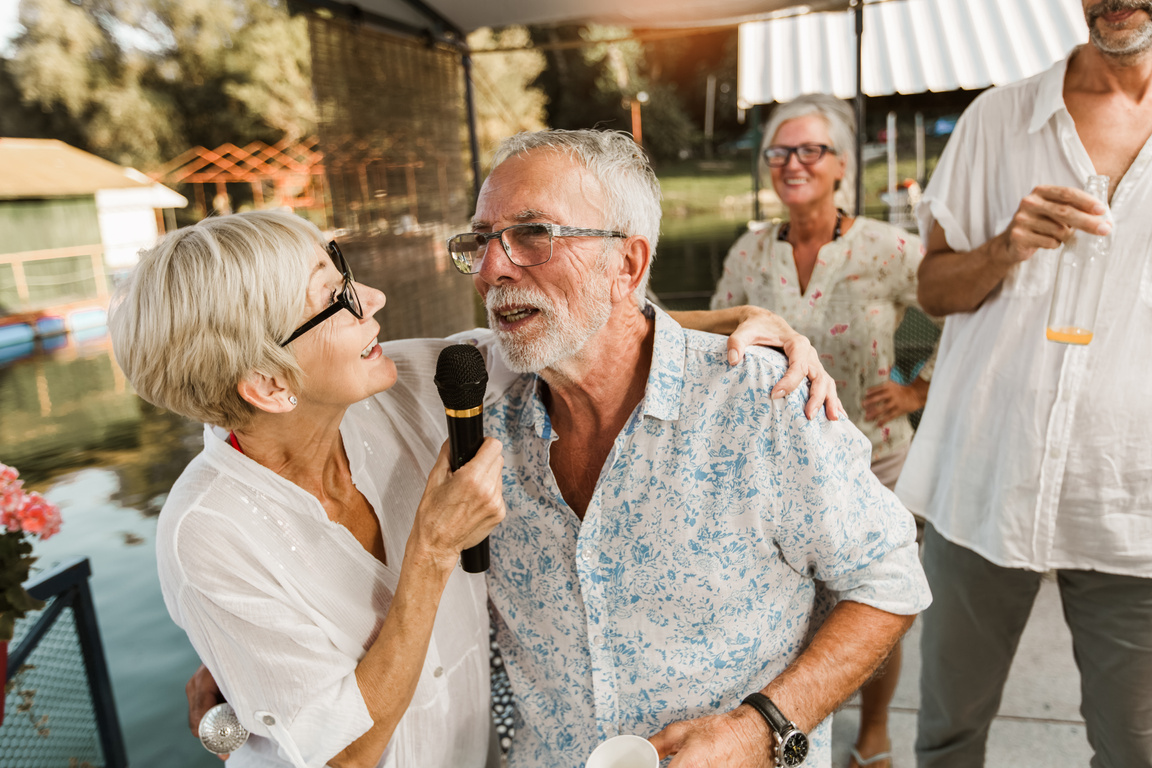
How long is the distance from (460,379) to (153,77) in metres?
27.5

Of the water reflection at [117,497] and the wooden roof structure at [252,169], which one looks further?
the wooden roof structure at [252,169]

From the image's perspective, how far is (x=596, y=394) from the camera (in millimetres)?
1434

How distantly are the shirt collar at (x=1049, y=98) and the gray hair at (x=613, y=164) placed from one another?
957 millimetres

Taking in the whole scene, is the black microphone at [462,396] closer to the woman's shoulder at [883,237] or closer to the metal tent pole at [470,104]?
the woman's shoulder at [883,237]

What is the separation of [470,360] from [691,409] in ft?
1.39

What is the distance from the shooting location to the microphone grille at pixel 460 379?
1.13 metres

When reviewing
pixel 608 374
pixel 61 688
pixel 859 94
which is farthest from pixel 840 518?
pixel 859 94

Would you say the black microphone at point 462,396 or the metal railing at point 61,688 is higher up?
the black microphone at point 462,396

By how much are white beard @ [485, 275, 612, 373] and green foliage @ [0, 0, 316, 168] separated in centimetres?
2315

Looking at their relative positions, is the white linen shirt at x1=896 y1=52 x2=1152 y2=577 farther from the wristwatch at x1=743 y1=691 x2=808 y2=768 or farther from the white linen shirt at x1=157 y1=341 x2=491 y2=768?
the white linen shirt at x1=157 y1=341 x2=491 y2=768

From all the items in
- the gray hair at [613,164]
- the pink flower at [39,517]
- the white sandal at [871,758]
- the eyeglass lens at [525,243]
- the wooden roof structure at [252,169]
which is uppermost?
the wooden roof structure at [252,169]

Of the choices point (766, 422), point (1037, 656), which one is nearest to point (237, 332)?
point (766, 422)

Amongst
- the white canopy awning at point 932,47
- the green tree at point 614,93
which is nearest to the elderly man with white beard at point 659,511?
the white canopy awning at point 932,47

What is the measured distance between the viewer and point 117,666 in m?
3.90
